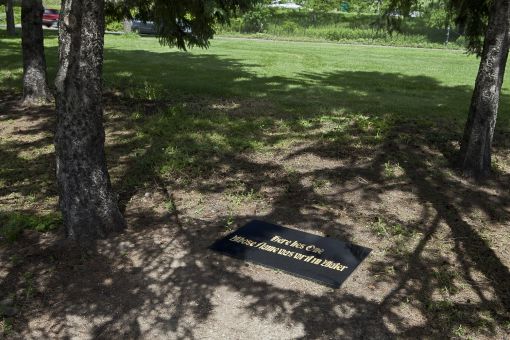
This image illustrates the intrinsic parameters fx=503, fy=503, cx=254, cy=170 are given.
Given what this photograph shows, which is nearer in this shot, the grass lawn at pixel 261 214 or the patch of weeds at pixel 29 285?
the grass lawn at pixel 261 214

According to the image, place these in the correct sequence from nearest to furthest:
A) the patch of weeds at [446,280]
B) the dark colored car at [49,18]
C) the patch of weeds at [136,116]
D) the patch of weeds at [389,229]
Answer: the patch of weeds at [446,280] < the patch of weeds at [389,229] < the patch of weeds at [136,116] < the dark colored car at [49,18]

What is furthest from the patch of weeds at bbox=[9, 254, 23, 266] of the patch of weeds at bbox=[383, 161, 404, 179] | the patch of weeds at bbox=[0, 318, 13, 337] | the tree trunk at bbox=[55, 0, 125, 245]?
the patch of weeds at bbox=[383, 161, 404, 179]

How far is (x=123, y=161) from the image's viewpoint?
29.0 ft

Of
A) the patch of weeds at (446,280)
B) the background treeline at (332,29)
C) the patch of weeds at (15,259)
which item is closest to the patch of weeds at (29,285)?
the patch of weeds at (15,259)

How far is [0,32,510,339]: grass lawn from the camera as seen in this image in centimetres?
484

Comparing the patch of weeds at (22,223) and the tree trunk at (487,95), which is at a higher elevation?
the tree trunk at (487,95)

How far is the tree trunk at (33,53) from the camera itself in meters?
11.9

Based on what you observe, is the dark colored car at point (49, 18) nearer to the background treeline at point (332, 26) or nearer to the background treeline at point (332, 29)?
the background treeline at point (332, 26)

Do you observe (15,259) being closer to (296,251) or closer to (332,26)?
(296,251)

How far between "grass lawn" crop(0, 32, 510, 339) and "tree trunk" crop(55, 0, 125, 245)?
379mm

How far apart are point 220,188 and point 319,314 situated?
340 centimetres

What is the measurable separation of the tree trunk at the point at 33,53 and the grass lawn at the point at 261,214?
1.90 feet

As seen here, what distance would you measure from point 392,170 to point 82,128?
206 inches

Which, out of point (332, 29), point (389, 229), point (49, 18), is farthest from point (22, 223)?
point (332, 29)
